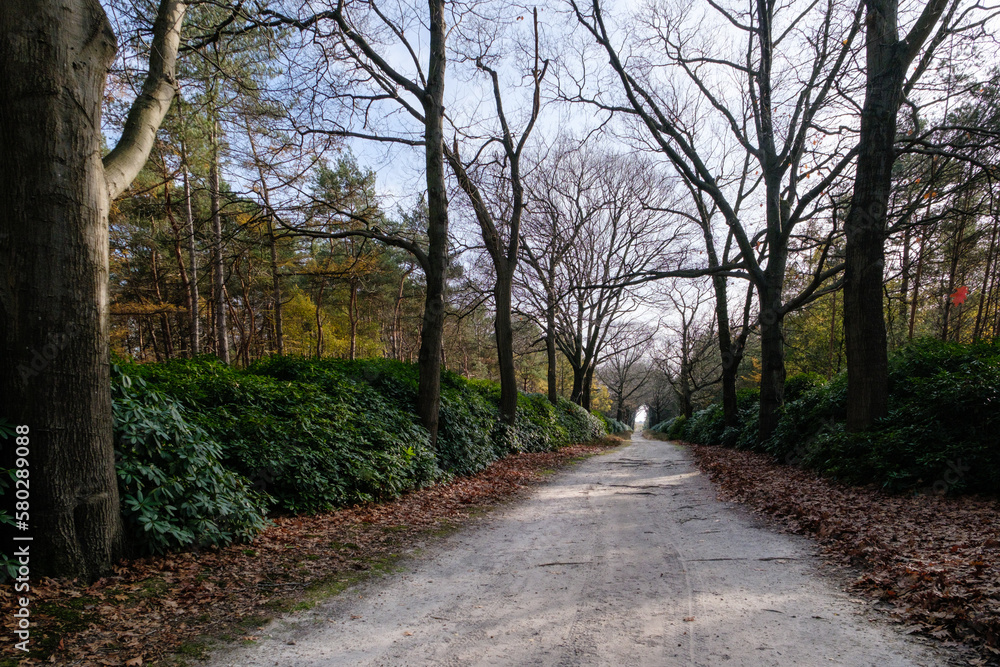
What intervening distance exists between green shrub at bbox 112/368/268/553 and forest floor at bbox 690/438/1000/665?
5.08m

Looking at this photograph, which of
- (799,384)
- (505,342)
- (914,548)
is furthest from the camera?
(799,384)

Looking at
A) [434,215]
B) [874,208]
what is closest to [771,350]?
[874,208]

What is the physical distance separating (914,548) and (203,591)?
5.47 m

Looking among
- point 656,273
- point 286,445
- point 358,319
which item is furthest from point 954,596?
point 358,319

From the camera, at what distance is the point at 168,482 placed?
13.6 ft

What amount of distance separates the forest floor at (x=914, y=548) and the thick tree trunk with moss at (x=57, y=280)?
5383mm

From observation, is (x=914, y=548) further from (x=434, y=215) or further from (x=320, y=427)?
(x=434, y=215)

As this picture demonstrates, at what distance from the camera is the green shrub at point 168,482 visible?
390 centimetres

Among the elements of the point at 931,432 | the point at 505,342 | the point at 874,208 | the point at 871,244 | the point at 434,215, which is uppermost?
the point at 434,215

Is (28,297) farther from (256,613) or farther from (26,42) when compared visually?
(256,613)

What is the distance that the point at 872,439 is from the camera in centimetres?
686

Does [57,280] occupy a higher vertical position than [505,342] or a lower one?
higher

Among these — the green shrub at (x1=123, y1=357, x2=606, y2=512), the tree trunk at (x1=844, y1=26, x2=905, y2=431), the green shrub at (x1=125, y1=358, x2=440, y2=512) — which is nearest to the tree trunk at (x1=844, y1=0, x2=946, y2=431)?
the tree trunk at (x1=844, y1=26, x2=905, y2=431)

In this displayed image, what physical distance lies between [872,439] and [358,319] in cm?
2894
